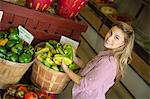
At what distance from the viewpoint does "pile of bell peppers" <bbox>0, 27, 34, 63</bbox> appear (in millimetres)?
2668

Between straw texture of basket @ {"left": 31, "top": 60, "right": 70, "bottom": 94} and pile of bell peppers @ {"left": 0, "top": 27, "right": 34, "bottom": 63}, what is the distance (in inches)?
5.2

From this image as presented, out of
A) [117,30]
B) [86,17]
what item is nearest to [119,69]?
[117,30]

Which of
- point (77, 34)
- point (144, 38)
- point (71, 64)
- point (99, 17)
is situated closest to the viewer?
point (71, 64)

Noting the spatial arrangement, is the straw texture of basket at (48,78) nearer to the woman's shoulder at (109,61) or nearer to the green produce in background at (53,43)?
the green produce in background at (53,43)

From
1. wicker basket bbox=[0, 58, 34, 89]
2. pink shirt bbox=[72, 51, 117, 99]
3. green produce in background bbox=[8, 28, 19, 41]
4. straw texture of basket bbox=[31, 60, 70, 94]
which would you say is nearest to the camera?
pink shirt bbox=[72, 51, 117, 99]

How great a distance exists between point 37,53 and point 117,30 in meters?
0.86

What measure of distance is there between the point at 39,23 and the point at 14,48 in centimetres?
42

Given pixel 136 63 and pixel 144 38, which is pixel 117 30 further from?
pixel 144 38

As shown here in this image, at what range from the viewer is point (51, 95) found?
288 cm

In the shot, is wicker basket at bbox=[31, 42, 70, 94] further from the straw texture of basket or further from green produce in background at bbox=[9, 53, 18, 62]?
green produce in background at bbox=[9, 53, 18, 62]

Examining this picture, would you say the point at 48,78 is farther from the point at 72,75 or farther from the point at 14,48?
the point at 14,48

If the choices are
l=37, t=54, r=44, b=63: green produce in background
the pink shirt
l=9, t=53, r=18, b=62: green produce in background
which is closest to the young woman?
the pink shirt

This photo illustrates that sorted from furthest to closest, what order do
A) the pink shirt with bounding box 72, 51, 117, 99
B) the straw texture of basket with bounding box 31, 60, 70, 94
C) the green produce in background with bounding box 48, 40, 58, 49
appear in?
the green produce in background with bounding box 48, 40, 58, 49
the straw texture of basket with bounding box 31, 60, 70, 94
the pink shirt with bounding box 72, 51, 117, 99

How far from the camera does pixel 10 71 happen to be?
105 inches
